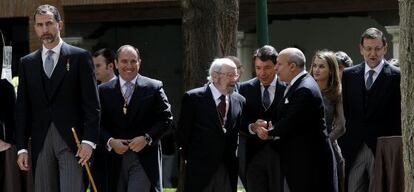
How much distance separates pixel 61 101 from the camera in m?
8.66

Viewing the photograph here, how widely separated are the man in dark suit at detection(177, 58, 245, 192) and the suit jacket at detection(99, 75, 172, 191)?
328 mm

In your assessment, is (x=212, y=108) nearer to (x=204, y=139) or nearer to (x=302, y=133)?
(x=204, y=139)

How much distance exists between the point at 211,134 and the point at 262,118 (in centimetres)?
76

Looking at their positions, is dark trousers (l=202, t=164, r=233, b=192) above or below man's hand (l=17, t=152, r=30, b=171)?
below

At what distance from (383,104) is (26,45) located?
14.7 meters

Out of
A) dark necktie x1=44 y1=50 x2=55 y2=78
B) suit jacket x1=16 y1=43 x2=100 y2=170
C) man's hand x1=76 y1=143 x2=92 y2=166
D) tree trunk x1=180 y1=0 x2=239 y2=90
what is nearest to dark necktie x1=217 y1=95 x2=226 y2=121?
suit jacket x1=16 y1=43 x2=100 y2=170

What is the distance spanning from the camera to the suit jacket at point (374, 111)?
31.4ft

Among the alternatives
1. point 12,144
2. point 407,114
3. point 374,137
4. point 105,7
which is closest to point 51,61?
point 12,144

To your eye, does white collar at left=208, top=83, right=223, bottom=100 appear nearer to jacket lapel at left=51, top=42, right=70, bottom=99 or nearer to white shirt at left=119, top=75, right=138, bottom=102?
white shirt at left=119, top=75, right=138, bottom=102

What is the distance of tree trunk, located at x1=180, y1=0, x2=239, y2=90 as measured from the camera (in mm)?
11922

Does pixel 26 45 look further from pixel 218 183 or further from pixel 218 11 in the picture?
pixel 218 183

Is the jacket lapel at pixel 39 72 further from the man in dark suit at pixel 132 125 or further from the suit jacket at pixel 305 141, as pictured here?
the suit jacket at pixel 305 141

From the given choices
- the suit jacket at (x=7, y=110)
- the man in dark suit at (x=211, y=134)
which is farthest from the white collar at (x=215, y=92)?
the suit jacket at (x=7, y=110)

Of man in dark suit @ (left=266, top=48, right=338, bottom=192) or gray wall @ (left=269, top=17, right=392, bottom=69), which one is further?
gray wall @ (left=269, top=17, right=392, bottom=69)
